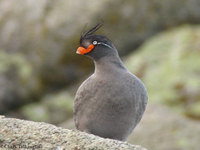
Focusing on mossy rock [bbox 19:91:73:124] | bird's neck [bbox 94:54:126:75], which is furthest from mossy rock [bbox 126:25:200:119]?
bird's neck [bbox 94:54:126:75]

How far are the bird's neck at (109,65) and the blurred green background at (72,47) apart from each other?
5362 mm

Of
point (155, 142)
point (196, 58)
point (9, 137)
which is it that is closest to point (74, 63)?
point (196, 58)

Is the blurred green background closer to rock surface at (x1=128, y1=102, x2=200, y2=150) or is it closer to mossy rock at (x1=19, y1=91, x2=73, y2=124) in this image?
mossy rock at (x1=19, y1=91, x2=73, y2=124)

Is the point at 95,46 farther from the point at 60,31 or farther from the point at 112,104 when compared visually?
the point at 60,31

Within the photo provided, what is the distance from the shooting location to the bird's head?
629cm

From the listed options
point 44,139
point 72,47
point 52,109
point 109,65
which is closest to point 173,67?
point 72,47

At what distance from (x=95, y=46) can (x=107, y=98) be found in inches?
32.2

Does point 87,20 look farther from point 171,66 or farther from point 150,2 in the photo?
point 171,66

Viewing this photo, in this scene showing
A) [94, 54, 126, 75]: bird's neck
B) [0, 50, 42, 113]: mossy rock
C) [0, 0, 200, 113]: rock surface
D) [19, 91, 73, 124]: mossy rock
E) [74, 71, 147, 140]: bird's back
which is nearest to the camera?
[74, 71, 147, 140]: bird's back

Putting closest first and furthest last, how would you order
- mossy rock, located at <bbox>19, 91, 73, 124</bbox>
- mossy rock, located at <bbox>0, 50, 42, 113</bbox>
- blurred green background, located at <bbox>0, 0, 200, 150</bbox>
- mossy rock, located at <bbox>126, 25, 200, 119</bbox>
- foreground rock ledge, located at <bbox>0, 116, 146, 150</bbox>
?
foreground rock ledge, located at <bbox>0, 116, 146, 150</bbox> < mossy rock, located at <bbox>126, 25, 200, 119</bbox> < blurred green background, located at <bbox>0, 0, 200, 150</bbox> < mossy rock, located at <bbox>19, 91, 73, 124</bbox> < mossy rock, located at <bbox>0, 50, 42, 113</bbox>

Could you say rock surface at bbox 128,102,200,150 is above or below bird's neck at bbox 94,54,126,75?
above

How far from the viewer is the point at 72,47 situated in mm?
14172

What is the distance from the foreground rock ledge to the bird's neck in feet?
5.48

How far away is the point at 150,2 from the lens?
598 inches
